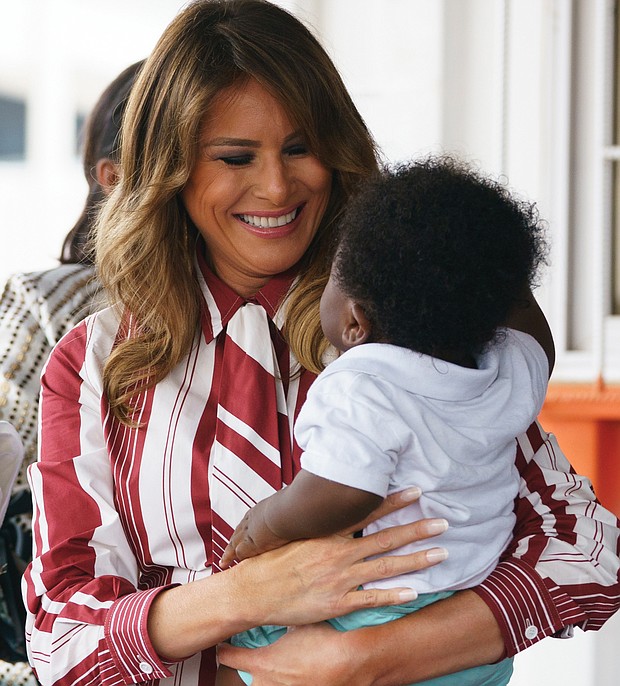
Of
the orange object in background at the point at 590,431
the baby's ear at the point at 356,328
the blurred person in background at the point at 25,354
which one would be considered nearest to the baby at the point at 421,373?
the baby's ear at the point at 356,328

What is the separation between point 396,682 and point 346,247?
Result: 576mm

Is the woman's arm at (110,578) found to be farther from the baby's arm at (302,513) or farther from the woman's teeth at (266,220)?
the woman's teeth at (266,220)

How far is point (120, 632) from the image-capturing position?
1.35 meters

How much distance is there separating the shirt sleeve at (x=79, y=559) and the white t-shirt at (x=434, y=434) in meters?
0.40

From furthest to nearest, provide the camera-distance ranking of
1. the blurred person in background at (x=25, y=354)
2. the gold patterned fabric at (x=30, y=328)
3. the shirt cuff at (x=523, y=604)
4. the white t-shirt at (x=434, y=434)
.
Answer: the gold patterned fabric at (x=30, y=328), the blurred person in background at (x=25, y=354), the shirt cuff at (x=523, y=604), the white t-shirt at (x=434, y=434)

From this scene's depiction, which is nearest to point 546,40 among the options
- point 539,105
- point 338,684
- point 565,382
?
point 539,105

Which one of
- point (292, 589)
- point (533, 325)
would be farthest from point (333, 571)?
Answer: point (533, 325)

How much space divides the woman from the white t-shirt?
0.29ft

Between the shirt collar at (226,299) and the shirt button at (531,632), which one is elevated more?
the shirt collar at (226,299)

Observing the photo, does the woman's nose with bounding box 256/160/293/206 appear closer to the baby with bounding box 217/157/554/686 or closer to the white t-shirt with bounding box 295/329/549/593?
the baby with bounding box 217/157/554/686

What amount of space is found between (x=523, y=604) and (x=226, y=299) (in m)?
0.67

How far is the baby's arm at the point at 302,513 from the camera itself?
44.2 inches

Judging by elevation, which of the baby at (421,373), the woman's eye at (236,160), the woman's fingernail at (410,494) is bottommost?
the woman's fingernail at (410,494)

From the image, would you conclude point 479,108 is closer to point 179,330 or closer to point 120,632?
point 179,330
